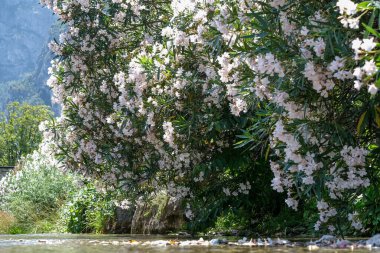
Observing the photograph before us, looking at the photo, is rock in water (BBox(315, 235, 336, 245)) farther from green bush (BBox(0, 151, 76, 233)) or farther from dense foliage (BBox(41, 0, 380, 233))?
green bush (BBox(0, 151, 76, 233))

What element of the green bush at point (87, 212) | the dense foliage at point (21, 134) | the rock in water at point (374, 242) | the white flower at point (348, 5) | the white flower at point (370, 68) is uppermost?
the dense foliage at point (21, 134)

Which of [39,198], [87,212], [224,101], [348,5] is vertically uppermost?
[224,101]

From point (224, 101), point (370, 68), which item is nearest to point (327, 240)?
point (224, 101)

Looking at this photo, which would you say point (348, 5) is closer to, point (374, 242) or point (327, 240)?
point (374, 242)

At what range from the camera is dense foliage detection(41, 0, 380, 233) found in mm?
4516

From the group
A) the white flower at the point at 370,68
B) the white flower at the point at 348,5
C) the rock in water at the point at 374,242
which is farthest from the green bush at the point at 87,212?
the white flower at the point at 370,68

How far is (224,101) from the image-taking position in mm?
6746

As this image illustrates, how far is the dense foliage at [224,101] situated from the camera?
4516mm

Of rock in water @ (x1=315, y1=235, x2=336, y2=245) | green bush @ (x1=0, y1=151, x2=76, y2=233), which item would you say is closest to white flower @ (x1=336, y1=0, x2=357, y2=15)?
rock in water @ (x1=315, y1=235, x2=336, y2=245)

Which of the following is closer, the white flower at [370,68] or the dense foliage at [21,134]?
the white flower at [370,68]

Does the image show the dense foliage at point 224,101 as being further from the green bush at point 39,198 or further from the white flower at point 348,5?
the green bush at point 39,198

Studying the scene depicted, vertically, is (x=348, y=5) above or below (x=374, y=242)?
above

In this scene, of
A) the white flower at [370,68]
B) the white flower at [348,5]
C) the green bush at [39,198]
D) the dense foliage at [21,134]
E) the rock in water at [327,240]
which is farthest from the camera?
the dense foliage at [21,134]

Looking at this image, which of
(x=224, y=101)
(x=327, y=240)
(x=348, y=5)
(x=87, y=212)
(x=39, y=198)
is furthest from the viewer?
(x=39, y=198)
